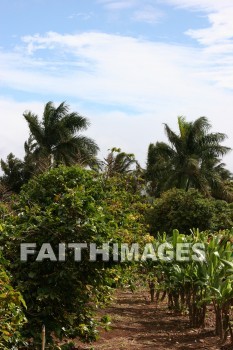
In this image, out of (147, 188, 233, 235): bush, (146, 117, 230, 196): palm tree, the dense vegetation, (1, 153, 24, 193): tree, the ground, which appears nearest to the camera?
the dense vegetation

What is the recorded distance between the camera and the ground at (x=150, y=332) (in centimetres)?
618

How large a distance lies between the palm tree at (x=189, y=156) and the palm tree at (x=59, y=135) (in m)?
3.64

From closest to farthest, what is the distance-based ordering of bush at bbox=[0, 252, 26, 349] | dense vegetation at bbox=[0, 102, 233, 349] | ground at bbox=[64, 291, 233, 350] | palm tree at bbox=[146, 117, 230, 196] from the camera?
bush at bbox=[0, 252, 26, 349] → dense vegetation at bbox=[0, 102, 233, 349] → ground at bbox=[64, 291, 233, 350] → palm tree at bbox=[146, 117, 230, 196]

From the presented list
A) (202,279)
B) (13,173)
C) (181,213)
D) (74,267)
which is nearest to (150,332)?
(202,279)

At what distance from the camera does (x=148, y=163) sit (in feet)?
102

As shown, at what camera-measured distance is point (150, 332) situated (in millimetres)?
7102

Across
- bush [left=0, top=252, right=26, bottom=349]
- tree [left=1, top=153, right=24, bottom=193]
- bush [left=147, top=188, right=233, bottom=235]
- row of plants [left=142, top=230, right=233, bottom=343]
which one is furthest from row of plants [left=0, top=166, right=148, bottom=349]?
tree [left=1, top=153, right=24, bottom=193]

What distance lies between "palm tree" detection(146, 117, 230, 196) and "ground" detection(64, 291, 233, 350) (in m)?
17.5

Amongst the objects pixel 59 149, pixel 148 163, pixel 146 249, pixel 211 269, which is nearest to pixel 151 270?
pixel 146 249

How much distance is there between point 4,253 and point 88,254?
0.79 m

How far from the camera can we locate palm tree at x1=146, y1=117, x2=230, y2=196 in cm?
2658

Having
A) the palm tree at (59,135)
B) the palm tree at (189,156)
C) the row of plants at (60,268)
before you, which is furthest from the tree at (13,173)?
the row of plants at (60,268)

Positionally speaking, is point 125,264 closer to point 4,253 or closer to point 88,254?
point 88,254

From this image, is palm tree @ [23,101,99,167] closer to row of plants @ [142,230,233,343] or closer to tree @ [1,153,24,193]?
tree @ [1,153,24,193]
